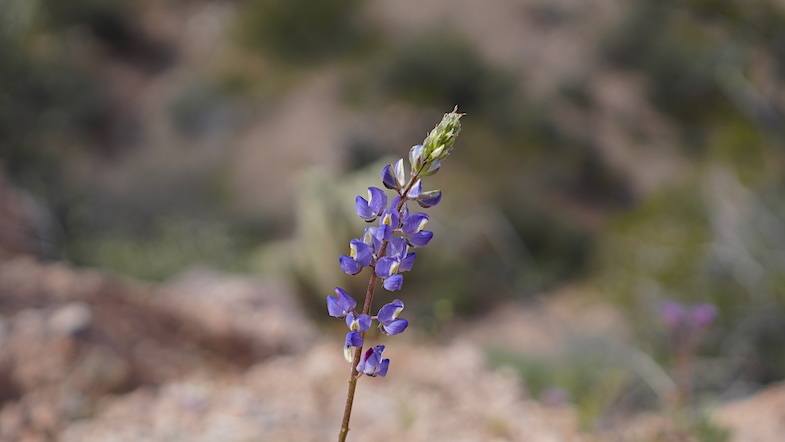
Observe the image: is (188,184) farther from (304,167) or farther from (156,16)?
(156,16)

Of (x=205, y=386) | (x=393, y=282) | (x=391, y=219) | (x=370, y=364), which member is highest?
(x=205, y=386)

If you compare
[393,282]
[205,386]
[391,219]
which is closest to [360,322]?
[393,282]

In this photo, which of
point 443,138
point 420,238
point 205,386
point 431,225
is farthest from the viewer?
point 431,225

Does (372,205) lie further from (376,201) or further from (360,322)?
(360,322)

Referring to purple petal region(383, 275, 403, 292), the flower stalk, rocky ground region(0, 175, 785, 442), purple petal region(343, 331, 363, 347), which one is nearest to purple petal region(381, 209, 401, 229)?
the flower stalk

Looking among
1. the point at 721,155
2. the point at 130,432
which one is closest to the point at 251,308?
the point at 130,432

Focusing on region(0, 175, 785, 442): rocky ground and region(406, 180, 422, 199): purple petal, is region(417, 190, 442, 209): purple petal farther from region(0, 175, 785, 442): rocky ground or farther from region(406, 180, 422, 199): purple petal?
region(0, 175, 785, 442): rocky ground
